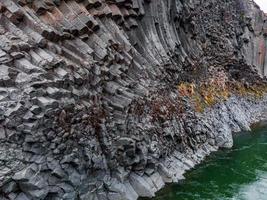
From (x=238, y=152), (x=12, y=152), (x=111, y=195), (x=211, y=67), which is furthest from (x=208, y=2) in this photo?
(x=12, y=152)

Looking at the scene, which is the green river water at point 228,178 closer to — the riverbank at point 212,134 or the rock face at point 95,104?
the riverbank at point 212,134

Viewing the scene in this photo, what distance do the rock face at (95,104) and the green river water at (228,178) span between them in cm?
108

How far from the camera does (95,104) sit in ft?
100

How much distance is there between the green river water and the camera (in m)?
33.6

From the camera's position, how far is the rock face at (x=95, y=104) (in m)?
24.6

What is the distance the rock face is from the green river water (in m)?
1.08

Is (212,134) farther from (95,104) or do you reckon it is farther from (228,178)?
(95,104)

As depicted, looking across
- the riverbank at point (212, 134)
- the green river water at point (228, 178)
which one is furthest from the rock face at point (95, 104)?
the green river water at point (228, 178)

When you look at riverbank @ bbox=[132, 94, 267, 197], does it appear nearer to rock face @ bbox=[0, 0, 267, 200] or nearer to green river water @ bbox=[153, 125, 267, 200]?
rock face @ bbox=[0, 0, 267, 200]

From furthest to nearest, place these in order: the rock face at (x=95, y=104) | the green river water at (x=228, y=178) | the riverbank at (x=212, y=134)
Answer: the green river water at (x=228, y=178)
the riverbank at (x=212, y=134)
the rock face at (x=95, y=104)

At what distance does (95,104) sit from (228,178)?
48.3 feet

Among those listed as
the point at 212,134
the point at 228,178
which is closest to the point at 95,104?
the point at 228,178

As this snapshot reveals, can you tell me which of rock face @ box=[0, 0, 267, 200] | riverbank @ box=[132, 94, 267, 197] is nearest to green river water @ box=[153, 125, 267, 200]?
riverbank @ box=[132, 94, 267, 197]

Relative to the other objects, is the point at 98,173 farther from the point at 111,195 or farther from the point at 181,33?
the point at 181,33
